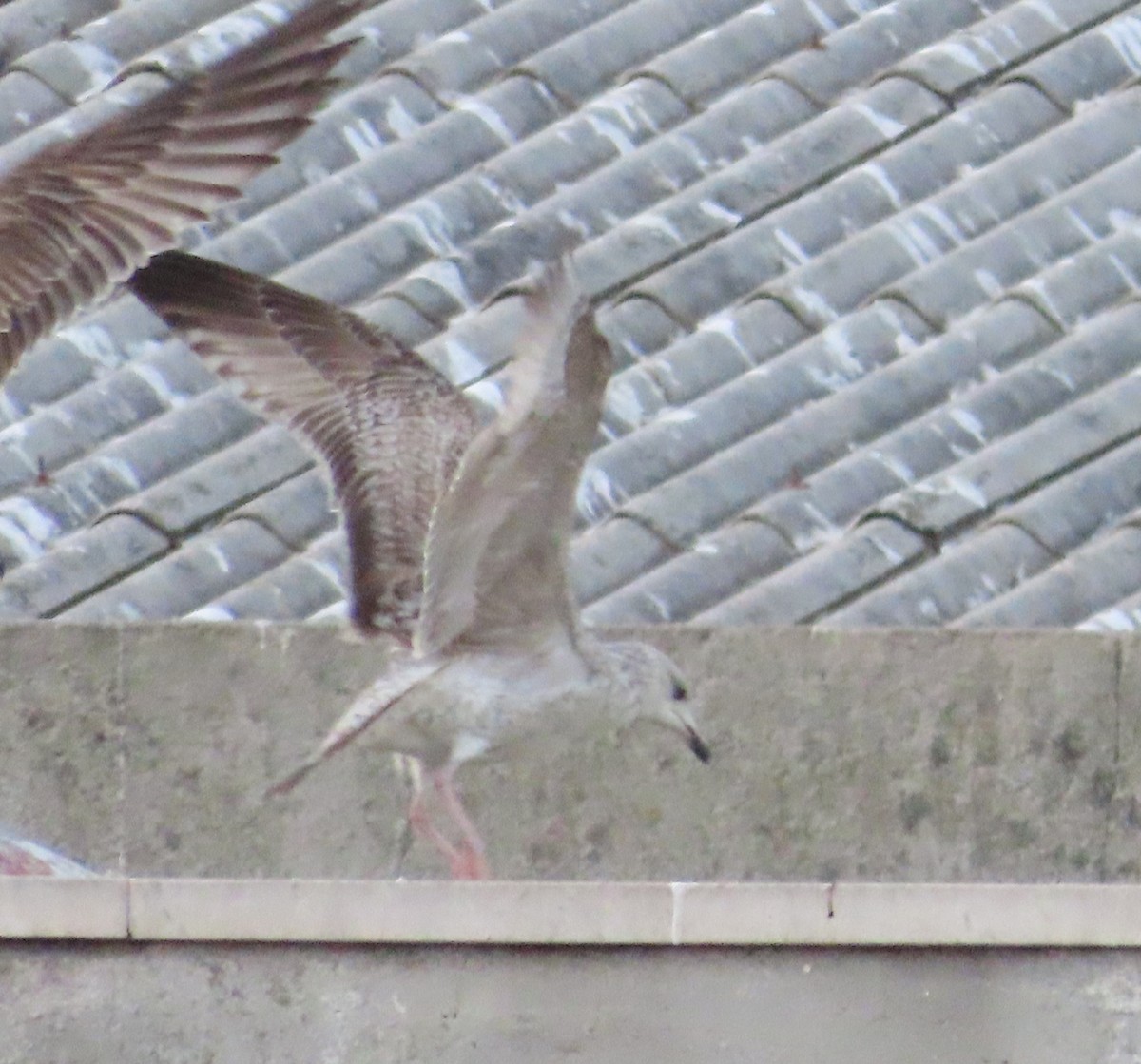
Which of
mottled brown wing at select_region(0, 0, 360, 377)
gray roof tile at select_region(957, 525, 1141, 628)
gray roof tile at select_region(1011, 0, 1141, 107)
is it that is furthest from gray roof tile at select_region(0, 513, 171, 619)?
gray roof tile at select_region(1011, 0, 1141, 107)

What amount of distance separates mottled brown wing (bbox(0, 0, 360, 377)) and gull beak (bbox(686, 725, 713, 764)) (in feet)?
4.78

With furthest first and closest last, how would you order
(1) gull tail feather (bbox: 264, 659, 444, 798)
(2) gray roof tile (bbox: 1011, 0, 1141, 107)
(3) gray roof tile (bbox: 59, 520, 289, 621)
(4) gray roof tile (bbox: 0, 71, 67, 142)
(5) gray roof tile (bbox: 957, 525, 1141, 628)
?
(4) gray roof tile (bbox: 0, 71, 67, 142), (2) gray roof tile (bbox: 1011, 0, 1141, 107), (3) gray roof tile (bbox: 59, 520, 289, 621), (5) gray roof tile (bbox: 957, 525, 1141, 628), (1) gull tail feather (bbox: 264, 659, 444, 798)

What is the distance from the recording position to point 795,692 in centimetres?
549

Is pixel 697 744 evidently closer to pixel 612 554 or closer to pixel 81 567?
pixel 612 554

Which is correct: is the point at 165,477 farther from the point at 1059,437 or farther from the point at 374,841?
the point at 1059,437

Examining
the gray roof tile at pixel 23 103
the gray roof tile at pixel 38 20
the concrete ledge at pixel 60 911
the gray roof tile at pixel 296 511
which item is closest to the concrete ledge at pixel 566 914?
the concrete ledge at pixel 60 911

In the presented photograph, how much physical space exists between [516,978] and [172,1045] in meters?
0.41

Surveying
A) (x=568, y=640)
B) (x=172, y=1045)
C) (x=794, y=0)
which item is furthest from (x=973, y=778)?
(x=794, y=0)

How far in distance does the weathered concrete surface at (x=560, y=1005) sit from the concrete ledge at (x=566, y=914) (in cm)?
4

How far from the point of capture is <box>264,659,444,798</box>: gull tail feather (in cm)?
→ 520

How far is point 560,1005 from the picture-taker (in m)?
4.22

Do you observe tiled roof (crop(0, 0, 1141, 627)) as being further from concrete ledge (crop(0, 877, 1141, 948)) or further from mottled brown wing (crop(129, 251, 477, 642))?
concrete ledge (crop(0, 877, 1141, 948))

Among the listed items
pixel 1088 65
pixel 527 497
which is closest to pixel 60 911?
pixel 527 497

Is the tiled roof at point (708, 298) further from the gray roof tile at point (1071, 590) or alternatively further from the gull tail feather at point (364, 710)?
the gull tail feather at point (364, 710)
